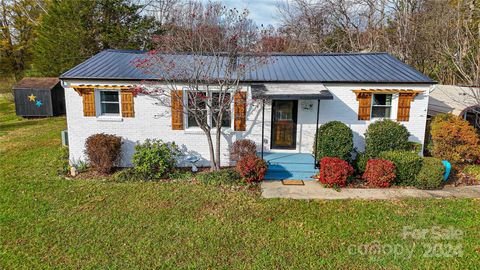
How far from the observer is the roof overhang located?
8.72 metres

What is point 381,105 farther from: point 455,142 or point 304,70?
point 304,70

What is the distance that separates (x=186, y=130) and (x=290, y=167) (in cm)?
363

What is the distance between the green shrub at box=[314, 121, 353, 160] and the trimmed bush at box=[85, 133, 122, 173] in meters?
6.38

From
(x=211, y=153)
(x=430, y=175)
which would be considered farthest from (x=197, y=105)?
(x=430, y=175)

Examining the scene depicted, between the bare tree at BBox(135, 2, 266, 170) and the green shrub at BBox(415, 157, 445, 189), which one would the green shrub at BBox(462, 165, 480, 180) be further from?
the bare tree at BBox(135, 2, 266, 170)

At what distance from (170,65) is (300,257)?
6.75 metres

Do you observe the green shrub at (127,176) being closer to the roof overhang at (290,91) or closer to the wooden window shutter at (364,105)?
the roof overhang at (290,91)

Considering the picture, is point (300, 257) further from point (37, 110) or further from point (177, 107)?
point (37, 110)

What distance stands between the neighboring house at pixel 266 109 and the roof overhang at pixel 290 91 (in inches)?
2.5

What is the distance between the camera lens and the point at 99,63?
10.7 meters

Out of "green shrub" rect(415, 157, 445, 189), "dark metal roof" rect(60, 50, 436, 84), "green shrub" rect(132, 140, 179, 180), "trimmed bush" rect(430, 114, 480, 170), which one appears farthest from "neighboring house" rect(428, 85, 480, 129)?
"green shrub" rect(132, 140, 179, 180)

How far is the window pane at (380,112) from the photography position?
10.2 metres

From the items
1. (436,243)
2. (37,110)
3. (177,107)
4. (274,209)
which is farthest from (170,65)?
(37,110)

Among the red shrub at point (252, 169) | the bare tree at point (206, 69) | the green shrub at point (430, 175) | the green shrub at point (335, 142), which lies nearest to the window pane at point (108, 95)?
the bare tree at point (206, 69)
